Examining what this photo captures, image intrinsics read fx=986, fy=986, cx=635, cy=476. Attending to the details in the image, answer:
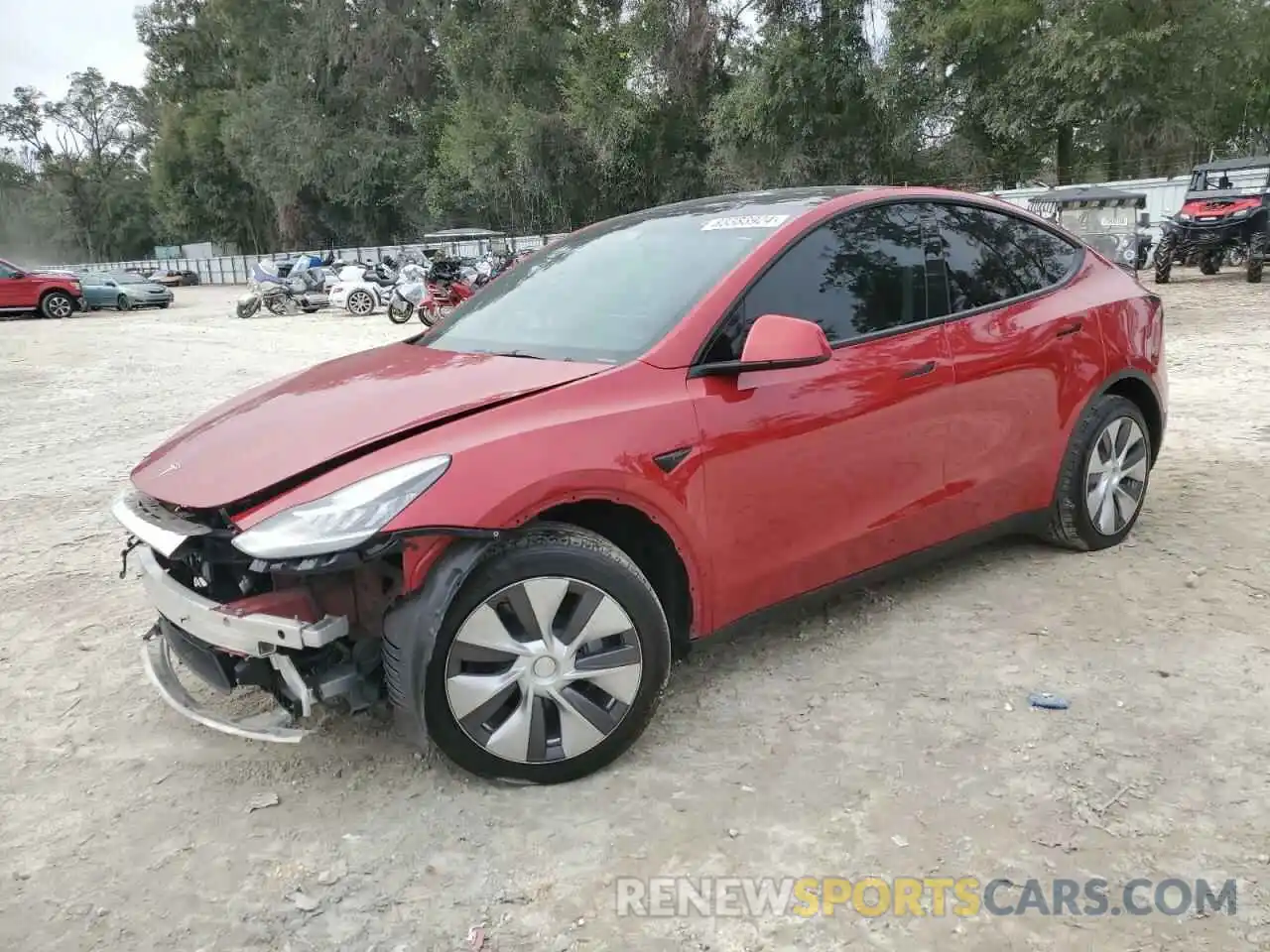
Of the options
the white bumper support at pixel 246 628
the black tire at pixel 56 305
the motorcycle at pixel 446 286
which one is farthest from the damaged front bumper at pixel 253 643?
the black tire at pixel 56 305

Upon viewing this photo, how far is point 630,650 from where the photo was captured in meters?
2.71

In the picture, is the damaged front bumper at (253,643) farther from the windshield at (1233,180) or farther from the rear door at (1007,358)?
the windshield at (1233,180)

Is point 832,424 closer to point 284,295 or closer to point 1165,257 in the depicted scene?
point 1165,257

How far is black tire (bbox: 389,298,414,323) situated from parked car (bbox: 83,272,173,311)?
14.1 m

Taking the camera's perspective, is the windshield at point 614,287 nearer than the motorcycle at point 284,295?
Yes

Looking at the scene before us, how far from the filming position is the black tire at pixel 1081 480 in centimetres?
402

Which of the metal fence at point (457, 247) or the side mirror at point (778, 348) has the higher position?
the metal fence at point (457, 247)

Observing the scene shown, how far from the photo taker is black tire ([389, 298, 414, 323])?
1895 centimetres

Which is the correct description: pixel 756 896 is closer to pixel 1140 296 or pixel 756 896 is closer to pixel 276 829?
pixel 276 829

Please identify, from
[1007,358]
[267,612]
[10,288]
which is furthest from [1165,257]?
[10,288]

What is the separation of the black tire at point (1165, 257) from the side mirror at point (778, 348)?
16.6m

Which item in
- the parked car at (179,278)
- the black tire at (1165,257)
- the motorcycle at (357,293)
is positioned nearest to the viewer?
the black tire at (1165,257)

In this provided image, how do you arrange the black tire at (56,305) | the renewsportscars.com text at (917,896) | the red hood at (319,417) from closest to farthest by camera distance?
the renewsportscars.com text at (917,896)
the red hood at (319,417)
the black tire at (56,305)

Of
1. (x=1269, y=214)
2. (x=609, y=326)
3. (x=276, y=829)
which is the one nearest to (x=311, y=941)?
(x=276, y=829)
